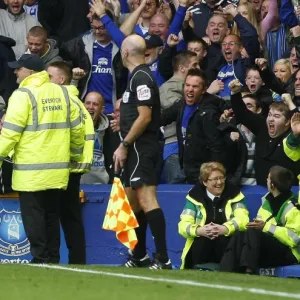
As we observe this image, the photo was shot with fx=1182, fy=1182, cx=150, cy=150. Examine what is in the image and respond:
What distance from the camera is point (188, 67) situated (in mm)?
13750

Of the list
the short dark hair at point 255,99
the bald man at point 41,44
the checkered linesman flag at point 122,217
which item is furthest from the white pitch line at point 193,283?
the bald man at point 41,44

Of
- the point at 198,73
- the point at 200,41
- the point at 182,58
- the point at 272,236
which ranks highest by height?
the point at 200,41

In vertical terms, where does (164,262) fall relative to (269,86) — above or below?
below

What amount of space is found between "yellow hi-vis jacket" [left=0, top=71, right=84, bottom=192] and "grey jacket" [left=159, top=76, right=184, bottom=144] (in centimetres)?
276

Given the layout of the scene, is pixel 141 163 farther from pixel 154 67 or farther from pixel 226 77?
pixel 154 67

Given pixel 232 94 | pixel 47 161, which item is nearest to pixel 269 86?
pixel 232 94

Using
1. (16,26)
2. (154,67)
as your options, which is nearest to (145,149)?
(154,67)

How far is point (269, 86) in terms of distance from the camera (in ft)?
42.9

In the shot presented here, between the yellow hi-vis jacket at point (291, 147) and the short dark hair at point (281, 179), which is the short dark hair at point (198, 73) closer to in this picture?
the yellow hi-vis jacket at point (291, 147)

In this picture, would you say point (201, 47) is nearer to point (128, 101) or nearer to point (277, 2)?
point (277, 2)

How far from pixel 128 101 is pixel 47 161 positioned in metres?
1.00

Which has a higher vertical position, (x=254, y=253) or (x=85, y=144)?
(x=85, y=144)

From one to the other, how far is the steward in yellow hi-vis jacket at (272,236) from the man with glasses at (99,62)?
385 centimetres

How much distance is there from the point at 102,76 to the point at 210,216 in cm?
399
